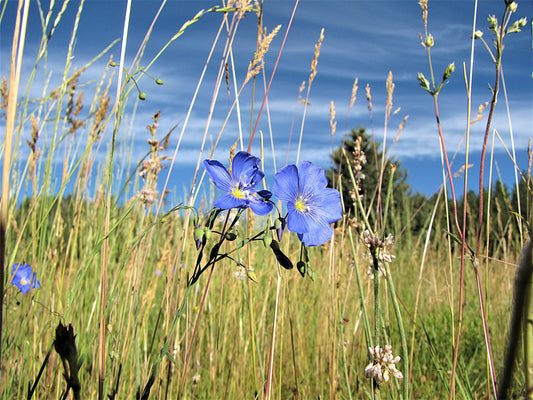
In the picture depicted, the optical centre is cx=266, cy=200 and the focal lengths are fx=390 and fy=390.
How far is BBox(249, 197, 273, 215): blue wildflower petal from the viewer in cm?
76

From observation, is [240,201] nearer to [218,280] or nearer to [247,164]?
[247,164]

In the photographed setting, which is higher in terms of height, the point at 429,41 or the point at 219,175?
the point at 429,41

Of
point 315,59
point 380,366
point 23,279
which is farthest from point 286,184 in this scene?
point 23,279

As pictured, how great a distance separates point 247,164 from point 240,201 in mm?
137

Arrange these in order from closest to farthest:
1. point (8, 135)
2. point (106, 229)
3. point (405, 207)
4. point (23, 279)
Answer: point (8, 135) → point (106, 229) → point (23, 279) → point (405, 207)

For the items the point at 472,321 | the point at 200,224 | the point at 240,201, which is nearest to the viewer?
the point at 240,201

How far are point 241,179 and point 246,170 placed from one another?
24mm

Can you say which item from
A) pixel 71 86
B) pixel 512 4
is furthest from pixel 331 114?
pixel 71 86

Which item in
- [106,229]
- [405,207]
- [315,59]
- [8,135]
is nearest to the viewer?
[8,135]

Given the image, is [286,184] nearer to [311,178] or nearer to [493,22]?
[311,178]

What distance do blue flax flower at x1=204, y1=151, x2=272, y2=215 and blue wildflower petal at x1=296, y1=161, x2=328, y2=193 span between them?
109 millimetres

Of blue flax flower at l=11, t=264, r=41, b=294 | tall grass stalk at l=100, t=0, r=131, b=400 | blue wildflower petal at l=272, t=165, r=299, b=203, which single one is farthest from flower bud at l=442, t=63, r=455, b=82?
blue flax flower at l=11, t=264, r=41, b=294

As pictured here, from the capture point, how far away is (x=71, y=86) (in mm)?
1928

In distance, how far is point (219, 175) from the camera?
0.84 meters
